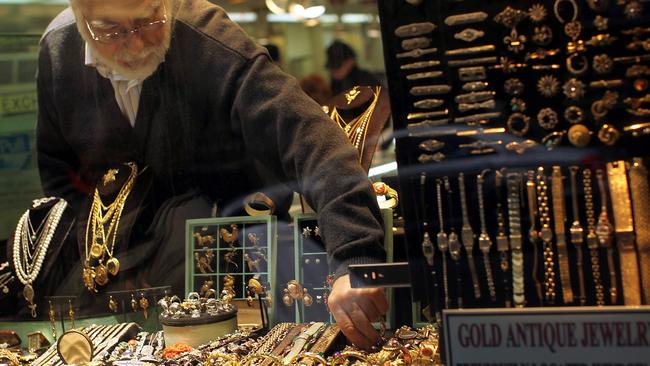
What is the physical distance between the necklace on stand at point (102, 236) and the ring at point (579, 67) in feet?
3.81

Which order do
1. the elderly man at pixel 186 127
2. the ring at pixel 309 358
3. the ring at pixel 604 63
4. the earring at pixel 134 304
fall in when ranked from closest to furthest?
1. the ring at pixel 604 63
2. the ring at pixel 309 358
3. the elderly man at pixel 186 127
4. the earring at pixel 134 304

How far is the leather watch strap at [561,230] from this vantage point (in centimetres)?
168

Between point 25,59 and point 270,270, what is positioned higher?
point 25,59

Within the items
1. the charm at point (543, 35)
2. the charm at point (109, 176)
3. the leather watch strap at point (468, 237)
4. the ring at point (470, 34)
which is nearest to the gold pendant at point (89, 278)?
the charm at point (109, 176)

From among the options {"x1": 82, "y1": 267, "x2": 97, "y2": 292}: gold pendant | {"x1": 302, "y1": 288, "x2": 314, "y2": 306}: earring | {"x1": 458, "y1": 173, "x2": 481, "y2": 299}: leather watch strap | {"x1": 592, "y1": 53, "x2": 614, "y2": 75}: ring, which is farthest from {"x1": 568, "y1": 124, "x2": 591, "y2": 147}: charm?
{"x1": 82, "y1": 267, "x2": 97, "y2": 292}: gold pendant

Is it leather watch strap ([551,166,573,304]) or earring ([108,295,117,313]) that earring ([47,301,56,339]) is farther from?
leather watch strap ([551,166,573,304])

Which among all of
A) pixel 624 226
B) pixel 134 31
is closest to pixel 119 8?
pixel 134 31

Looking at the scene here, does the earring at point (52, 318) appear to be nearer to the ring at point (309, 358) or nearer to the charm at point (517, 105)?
the ring at point (309, 358)

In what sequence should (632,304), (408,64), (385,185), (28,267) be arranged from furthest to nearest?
1. (28,267)
2. (385,185)
3. (408,64)
4. (632,304)

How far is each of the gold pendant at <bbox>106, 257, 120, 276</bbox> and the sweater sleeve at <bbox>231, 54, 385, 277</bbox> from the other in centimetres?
49

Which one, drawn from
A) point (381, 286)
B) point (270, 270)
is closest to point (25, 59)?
point (270, 270)

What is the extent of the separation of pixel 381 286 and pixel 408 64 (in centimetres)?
45

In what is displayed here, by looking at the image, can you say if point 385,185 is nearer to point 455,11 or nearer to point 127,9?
point 455,11

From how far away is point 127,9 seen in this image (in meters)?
2.17
